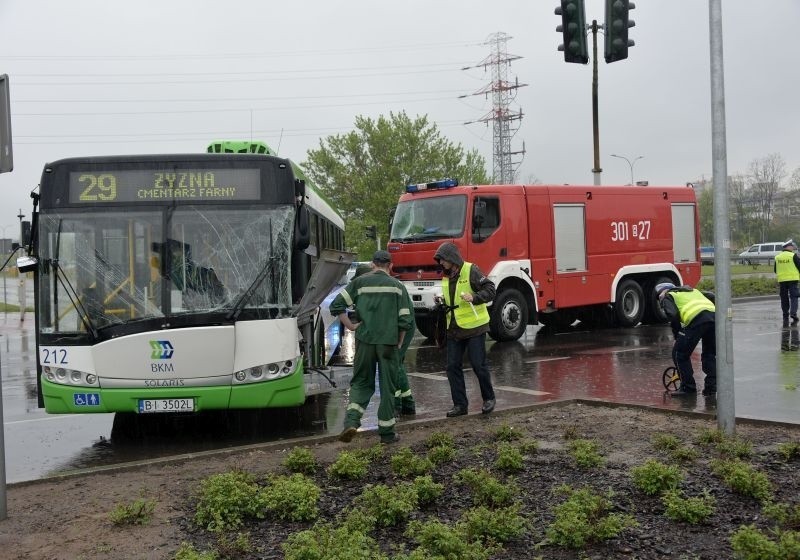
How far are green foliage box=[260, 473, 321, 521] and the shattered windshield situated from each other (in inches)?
125

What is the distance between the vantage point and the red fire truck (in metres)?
15.8

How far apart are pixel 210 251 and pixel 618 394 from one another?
16.6 feet

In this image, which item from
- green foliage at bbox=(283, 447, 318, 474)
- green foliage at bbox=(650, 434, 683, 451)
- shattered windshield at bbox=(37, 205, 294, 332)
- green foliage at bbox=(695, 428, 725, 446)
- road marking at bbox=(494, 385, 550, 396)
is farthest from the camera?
road marking at bbox=(494, 385, 550, 396)

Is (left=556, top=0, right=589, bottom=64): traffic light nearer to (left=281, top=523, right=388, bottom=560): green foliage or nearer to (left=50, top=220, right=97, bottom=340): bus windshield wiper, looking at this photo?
(left=50, top=220, right=97, bottom=340): bus windshield wiper

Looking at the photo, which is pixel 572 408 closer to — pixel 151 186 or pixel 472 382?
pixel 472 382

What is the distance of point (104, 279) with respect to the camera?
8250 millimetres

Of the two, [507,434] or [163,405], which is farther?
[163,405]

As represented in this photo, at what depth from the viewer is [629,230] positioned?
1839 cm

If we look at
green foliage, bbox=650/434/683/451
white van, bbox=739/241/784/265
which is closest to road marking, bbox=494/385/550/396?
green foliage, bbox=650/434/683/451

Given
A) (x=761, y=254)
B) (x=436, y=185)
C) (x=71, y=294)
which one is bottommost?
(x=71, y=294)

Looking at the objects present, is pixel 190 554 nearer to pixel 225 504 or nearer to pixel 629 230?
pixel 225 504

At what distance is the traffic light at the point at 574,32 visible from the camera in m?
12.5

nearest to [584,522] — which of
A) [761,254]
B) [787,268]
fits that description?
[787,268]

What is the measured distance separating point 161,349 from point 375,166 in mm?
34312
